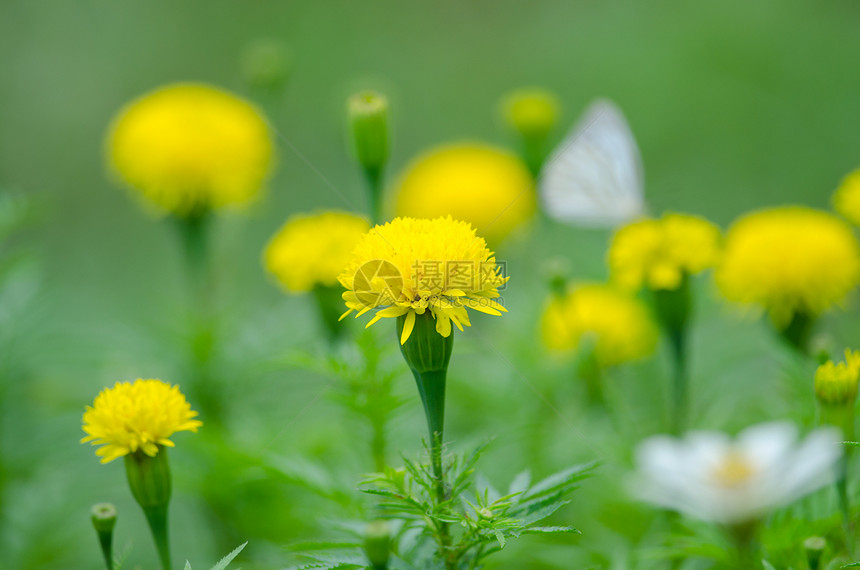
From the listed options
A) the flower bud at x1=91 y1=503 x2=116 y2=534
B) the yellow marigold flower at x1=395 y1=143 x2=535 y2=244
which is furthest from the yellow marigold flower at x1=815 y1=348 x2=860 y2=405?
the yellow marigold flower at x1=395 y1=143 x2=535 y2=244

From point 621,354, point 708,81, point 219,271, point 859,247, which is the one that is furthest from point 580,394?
point 708,81

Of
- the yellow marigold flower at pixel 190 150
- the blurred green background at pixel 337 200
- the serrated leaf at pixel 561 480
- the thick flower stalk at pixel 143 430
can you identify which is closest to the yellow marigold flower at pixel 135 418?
the thick flower stalk at pixel 143 430

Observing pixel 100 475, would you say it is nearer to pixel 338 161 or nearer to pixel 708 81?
pixel 338 161

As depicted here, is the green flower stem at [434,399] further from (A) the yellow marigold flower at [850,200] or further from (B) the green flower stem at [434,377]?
(A) the yellow marigold flower at [850,200]

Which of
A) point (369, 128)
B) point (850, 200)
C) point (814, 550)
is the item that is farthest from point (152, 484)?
point (850, 200)

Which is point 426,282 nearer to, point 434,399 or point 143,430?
point 434,399
